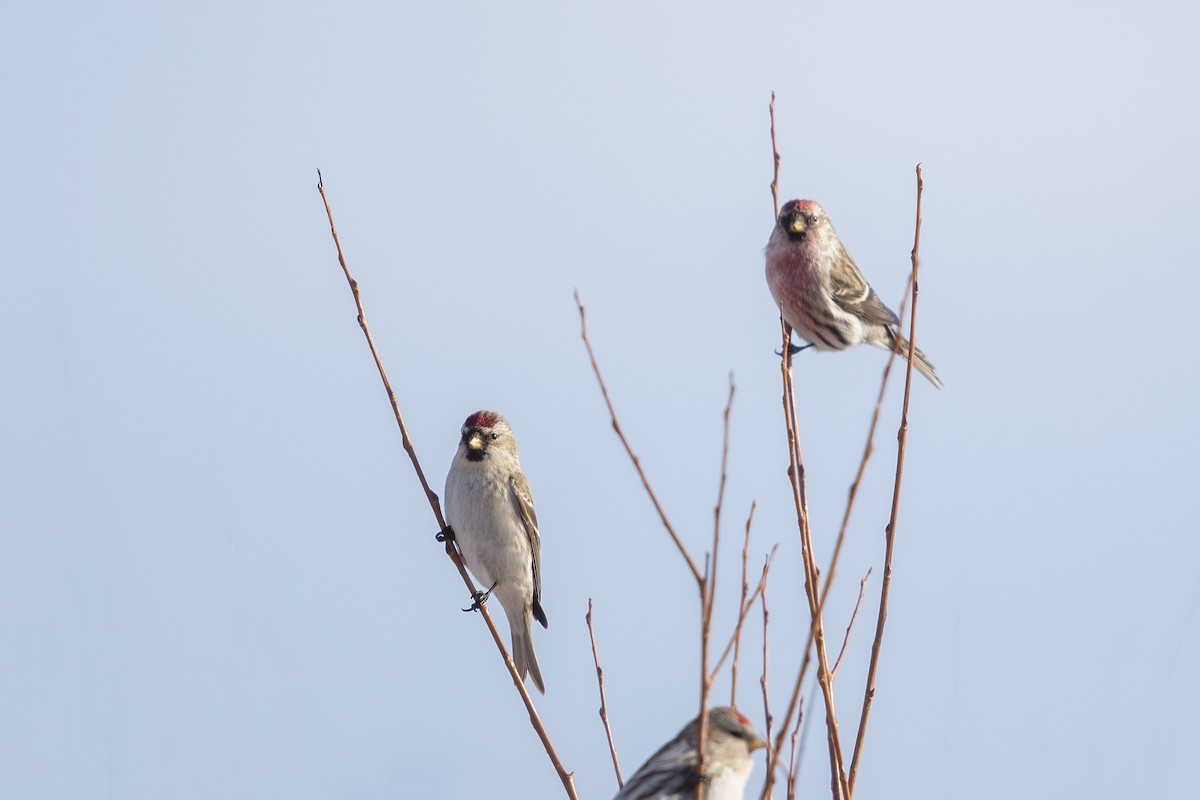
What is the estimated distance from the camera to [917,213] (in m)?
3.35

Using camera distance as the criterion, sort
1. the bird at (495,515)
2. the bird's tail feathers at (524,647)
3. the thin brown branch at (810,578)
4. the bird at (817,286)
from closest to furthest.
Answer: the thin brown branch at (810,578), the bird at (495,515), the bird's tail feathers at (524,647), the bird at (817,286)

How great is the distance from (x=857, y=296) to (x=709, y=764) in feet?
12.5

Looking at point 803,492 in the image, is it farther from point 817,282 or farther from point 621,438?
point 817,282

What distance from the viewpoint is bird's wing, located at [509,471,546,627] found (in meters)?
6.27

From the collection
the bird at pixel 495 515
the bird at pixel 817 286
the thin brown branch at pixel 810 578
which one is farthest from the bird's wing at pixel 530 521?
the thin brown branch at pixel 810 578

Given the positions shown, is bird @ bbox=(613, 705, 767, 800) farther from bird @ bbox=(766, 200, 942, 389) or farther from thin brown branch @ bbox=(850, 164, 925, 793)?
bird @ bbox=(766, 200, 942, 389)

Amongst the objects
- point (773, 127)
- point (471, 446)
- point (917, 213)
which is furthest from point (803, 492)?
point (471, 446)

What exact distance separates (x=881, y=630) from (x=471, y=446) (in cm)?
333

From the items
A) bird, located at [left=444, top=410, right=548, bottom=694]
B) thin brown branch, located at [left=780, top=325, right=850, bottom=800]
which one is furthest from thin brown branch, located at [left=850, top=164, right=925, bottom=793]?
bird, located at [left=444, top=410, right=548, bottom=694]

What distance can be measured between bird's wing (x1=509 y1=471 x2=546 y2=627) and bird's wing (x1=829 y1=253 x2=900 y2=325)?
176 centimetres

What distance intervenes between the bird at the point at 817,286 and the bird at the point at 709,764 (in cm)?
326

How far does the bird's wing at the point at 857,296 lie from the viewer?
6.78m

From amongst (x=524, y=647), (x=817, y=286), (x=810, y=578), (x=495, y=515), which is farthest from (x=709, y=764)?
(x=817, y=286)

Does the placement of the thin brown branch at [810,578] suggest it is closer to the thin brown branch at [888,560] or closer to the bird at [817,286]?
the thin brown branch at [888,560]
